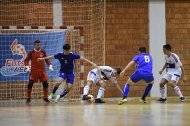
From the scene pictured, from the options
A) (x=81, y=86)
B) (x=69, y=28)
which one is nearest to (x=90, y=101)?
(x=81, y=86)

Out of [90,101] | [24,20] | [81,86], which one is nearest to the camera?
[90,101]

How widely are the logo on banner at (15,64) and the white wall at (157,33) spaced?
195 inches

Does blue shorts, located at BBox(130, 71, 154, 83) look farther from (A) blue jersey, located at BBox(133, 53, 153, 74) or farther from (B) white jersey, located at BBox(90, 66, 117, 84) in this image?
(B) white jersey, located at BBox(90, 66, 117, 84)

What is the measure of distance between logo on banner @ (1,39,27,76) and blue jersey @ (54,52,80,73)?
2391mm

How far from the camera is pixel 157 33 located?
60.4 ft

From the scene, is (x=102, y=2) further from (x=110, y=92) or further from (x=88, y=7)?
(x=110, y=92)

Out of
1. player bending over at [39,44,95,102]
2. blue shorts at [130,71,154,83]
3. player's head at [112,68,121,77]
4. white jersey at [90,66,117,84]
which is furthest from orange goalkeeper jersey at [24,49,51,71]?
blue shorts at [130,71,154,83]

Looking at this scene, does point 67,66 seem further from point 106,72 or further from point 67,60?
point 106,72

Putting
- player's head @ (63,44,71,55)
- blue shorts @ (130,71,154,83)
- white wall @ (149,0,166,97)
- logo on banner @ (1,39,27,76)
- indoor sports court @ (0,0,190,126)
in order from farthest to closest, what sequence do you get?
white wall @ (149,0,166,97)
logo on banner @ (1,39,27,76)
indoor sports court @ (0,0,190,126)
player's head @ (63,44,71,55)
blue shorts @ (130,71,154,83)

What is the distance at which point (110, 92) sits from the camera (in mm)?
18078

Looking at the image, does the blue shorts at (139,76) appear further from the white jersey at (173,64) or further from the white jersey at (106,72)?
the white jersey at (173,64)

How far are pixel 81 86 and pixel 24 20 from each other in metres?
3.52

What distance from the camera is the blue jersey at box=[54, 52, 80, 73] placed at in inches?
575

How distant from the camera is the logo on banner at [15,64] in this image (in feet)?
54.3
